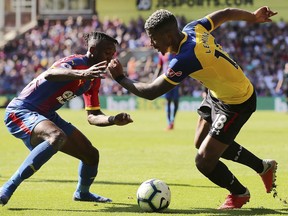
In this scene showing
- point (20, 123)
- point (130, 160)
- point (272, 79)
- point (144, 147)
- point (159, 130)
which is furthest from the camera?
point (272, 79)

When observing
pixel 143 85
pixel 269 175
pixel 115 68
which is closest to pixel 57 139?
pixel 115 68

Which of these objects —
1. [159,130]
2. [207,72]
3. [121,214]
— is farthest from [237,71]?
[159,130]

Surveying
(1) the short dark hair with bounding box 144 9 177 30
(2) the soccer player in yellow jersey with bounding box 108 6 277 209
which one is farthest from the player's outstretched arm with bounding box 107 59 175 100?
(1) the short dark hair with bounding box 144 9 177 30

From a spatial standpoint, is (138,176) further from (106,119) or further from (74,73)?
(74,73)

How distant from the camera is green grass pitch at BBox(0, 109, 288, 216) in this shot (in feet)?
29.0

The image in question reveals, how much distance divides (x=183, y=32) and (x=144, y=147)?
365 inches

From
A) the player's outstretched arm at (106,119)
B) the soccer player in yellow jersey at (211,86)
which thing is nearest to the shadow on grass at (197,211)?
the soccer player in yellow jersey at (211,86)

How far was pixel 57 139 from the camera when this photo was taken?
332 inches

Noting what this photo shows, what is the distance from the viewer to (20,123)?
8.81 m

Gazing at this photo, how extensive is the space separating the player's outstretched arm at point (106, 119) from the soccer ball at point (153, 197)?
0.84 metres

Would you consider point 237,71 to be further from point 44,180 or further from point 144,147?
point 144,147

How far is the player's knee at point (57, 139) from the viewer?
8.42 metres

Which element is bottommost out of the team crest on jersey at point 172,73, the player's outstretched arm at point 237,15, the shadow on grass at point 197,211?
the shadow on grass at point 197,211

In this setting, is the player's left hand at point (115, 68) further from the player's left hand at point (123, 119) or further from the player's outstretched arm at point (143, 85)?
the player's left hand at point (123, 119)
